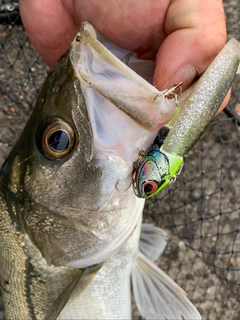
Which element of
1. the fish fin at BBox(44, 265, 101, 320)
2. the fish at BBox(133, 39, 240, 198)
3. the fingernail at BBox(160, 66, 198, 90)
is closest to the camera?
the fish at BBox(133, 39, 240, 198)

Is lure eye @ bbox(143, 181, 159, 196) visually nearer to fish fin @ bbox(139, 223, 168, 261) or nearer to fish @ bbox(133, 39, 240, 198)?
fish @ bbox(133, 39, 240, 198)

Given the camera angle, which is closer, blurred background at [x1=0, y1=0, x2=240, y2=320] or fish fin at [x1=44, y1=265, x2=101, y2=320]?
fish fin at [x1=44, y1=265, x2=101, y2=320]

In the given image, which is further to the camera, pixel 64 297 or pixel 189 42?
pixel 64 297

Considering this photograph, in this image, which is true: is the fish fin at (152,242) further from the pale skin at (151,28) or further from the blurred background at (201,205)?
the pale skin at (151,28)

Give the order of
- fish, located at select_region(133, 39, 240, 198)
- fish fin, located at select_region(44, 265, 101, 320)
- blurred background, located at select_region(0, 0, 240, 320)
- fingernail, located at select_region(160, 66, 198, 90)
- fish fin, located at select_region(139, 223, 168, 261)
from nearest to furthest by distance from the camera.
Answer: fish, located at select_region(133, 39, 240, 198) < fingernail, located at select_region(160, 66, 198, 90) < fish fin, located at select_region(44, 265, 101, 320) < fish fin, located at select_region(139, 223, 168, 261) < blurred background, located at select_region(0, 0, 240, 320)

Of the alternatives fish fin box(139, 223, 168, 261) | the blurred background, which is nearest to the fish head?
fish fin box(139, 223, 168, 261)

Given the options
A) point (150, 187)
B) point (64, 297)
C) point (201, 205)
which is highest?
point (150, 187)

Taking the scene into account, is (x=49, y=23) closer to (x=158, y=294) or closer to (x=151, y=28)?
(x=151, y=28)

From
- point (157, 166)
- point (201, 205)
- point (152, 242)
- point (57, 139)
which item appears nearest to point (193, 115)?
point (157, 166)

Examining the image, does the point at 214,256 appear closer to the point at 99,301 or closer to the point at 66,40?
the point at 99,301
